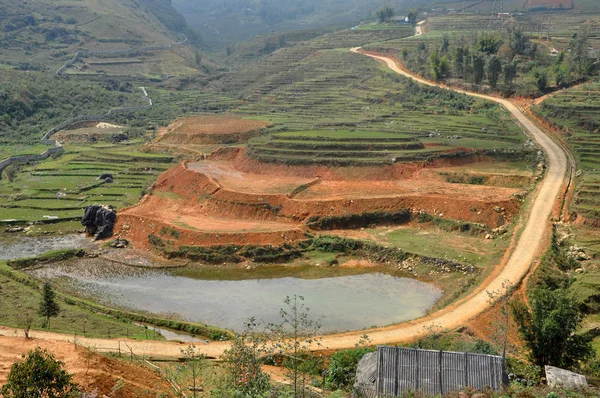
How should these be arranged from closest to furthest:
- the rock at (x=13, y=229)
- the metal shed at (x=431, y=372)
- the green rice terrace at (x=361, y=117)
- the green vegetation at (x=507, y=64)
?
the metal shed at (x=431, y=372), the rock at (x=13, y=229), the green rice terrace at (x=361, y=117), the green vegetation at (x=507, y=64)

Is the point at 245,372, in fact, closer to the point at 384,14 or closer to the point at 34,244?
the point at 34,244

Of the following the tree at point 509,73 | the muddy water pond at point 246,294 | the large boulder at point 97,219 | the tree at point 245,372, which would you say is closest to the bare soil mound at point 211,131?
the large boulder at point 97,219

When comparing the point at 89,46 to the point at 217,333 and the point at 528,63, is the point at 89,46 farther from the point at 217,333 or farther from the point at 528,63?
the point at 217,333

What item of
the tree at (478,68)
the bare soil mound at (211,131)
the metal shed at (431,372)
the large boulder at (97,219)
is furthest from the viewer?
the tree at (478,68)

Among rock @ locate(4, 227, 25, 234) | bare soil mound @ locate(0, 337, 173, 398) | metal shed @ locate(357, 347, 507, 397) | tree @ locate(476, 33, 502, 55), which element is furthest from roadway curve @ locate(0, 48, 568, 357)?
tree @ locate(476, 33, 502, 55)

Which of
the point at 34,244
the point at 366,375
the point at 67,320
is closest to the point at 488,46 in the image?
the point at 34,244

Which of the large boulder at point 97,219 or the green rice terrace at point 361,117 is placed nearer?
the large boulder at point 97,219

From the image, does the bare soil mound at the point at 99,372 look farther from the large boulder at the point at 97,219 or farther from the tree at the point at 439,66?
the tree at the point at 439,66
